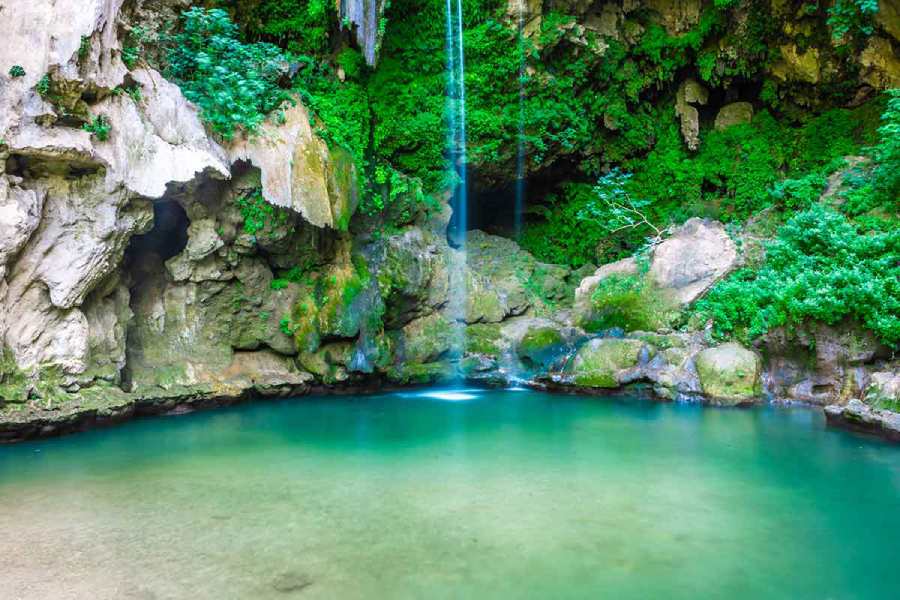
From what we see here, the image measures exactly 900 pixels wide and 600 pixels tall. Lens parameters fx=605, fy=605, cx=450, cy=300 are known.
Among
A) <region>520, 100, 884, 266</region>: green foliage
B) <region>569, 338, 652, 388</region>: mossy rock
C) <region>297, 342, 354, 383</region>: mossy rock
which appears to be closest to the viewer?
<region>569, 338, 652, 388</region>: mossy rock

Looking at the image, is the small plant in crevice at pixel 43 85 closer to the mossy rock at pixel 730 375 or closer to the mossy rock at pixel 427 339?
the mossy rock at pixel 427 339

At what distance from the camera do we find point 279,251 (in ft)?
36.4

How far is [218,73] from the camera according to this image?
1008 centimetres

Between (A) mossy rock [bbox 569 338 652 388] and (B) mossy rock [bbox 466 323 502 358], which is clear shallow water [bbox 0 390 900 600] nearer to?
(A) mossy rock [bbox 569 338 652 388]

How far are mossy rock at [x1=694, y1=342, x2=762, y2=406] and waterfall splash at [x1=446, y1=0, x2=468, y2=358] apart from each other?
15.7ft

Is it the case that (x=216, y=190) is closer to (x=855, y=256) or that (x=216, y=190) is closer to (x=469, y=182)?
(x=469, y=182)

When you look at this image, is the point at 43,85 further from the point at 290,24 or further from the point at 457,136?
the point at 457,136

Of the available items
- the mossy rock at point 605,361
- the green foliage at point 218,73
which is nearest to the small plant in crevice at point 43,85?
the green foliage at point 218,73

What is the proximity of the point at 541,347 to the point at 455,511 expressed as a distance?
7033 millimetres

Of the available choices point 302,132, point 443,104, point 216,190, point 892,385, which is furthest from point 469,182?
point 892,385

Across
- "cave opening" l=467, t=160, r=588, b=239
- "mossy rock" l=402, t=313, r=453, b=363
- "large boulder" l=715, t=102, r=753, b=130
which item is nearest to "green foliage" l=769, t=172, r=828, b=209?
"large boulder" l=715, t=102, r=753, b=130

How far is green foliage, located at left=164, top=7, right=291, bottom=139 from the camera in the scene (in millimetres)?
9852

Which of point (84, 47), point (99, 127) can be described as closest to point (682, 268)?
point (99, 127)

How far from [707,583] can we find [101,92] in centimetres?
917
